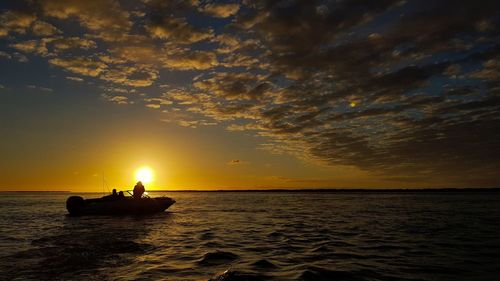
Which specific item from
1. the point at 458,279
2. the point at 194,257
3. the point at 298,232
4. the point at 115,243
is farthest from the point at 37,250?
the point at 458,279

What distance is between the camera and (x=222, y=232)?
2361 cm

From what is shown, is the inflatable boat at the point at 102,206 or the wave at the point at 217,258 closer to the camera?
the wave at the point at 217,258

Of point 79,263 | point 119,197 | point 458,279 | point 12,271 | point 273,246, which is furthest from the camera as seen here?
point 119,197

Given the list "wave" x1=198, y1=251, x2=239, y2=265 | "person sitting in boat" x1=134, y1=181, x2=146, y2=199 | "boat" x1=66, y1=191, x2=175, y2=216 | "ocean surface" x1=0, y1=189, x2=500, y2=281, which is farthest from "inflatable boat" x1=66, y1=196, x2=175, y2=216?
"wave" x1=198, y1=251, x2=239, y2=265

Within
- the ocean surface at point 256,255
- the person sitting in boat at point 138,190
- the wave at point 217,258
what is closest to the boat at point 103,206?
the person sitting in boat at point 138,190

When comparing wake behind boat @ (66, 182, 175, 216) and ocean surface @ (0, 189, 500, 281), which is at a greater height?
wake behind boat @ (66, 182, 175, 216)

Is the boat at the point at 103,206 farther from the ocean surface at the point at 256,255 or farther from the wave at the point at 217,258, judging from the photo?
the wave at the point at 217,258

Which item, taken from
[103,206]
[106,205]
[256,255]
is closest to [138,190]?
[106,205]

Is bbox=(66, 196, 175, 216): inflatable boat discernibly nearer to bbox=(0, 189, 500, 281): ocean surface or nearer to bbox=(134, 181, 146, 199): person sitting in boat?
bbox=(134, 181, 146, 199): person sitting in boat

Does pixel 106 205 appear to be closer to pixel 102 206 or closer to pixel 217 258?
pixel 102 206

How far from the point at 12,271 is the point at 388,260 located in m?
12.6

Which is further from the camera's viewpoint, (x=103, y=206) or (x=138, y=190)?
(x=138, y=190)

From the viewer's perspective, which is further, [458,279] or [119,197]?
[119,197]

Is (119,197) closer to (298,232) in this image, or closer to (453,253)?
(298,232)
